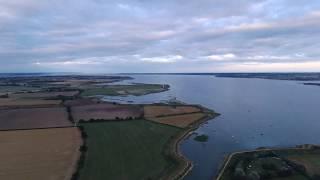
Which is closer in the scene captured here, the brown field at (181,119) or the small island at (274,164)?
the small island at (274,164)

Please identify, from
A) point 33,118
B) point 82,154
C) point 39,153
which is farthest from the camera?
point 33,118

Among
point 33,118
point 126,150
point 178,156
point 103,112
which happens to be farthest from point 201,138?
point 33,118

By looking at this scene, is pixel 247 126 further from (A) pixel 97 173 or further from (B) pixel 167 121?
(A) pixel 97 173

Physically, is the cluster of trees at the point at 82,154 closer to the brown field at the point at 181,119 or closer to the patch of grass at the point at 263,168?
the patch of grass at the point at 263,168

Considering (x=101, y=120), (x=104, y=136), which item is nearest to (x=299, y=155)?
(x=104, y=136)

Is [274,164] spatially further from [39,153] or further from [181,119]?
[181,119]

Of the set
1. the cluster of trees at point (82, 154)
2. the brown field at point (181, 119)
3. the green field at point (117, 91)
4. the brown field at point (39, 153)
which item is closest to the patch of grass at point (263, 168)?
the cluster of trees at point (82, 154)

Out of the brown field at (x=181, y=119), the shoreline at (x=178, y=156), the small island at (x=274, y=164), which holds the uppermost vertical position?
the brown field at (x=181, y=119)
